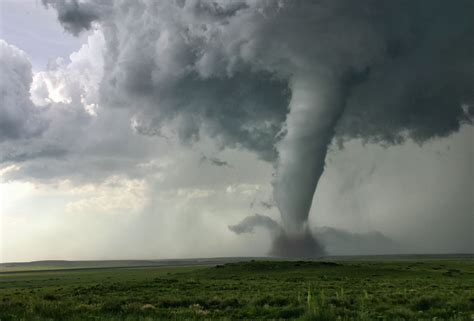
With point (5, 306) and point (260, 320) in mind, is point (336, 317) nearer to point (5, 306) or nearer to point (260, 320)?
point (260, 320)

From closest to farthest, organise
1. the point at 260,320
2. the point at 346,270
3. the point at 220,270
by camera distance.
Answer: the point at 260,320
the point at 346,270
the point at 220,270

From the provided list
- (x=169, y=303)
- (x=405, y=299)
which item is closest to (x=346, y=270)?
(x=405, y=299)

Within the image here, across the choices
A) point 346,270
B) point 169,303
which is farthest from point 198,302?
point 346,270

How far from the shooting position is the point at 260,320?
18531 millimetres

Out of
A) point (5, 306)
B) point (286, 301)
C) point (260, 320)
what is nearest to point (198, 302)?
point (286, 301)

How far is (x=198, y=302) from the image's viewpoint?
26.2 m

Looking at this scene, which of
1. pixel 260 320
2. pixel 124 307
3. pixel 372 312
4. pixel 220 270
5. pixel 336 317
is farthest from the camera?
pixel 220 270

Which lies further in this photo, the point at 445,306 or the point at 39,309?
the point at 445,306

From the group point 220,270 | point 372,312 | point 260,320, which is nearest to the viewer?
point 260,320

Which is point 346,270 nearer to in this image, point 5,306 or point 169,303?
point 169,303

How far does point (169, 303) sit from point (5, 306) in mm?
9266

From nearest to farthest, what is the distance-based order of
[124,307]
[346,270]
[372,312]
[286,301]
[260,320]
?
1. [260,320]
2. [372,312]
3. [124,307]
4. [286,301]
5. [346,270]

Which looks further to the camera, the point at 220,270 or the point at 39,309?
the point at 220,270

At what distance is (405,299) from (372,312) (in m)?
7.23
